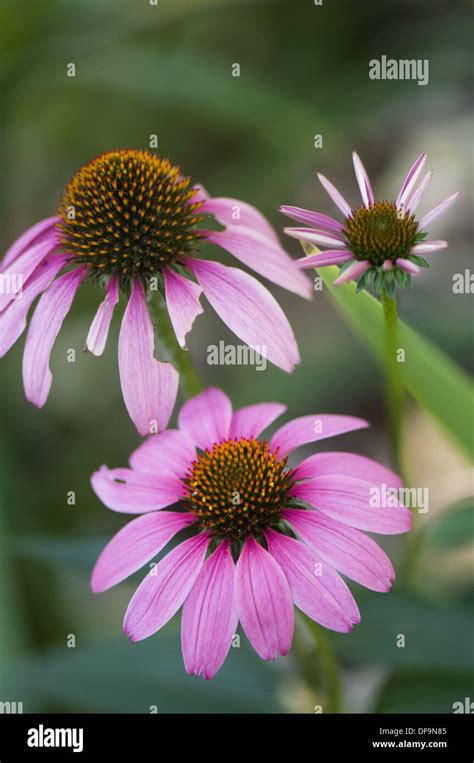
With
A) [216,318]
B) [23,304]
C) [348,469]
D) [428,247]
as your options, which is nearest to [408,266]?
[428,247]

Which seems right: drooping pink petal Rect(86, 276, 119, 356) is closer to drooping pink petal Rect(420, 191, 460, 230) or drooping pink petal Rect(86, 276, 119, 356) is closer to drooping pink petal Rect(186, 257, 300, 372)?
drooping pink petal Rect(186, 257, 300, 372)

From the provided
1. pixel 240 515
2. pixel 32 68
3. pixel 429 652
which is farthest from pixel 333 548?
pixel 32 68

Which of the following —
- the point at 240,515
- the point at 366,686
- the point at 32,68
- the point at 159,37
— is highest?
the point at 159,37

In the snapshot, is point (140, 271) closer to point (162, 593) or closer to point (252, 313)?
point (252, 313)

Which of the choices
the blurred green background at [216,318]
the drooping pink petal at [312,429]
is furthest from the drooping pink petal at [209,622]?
the blurred green background at [216,318]
